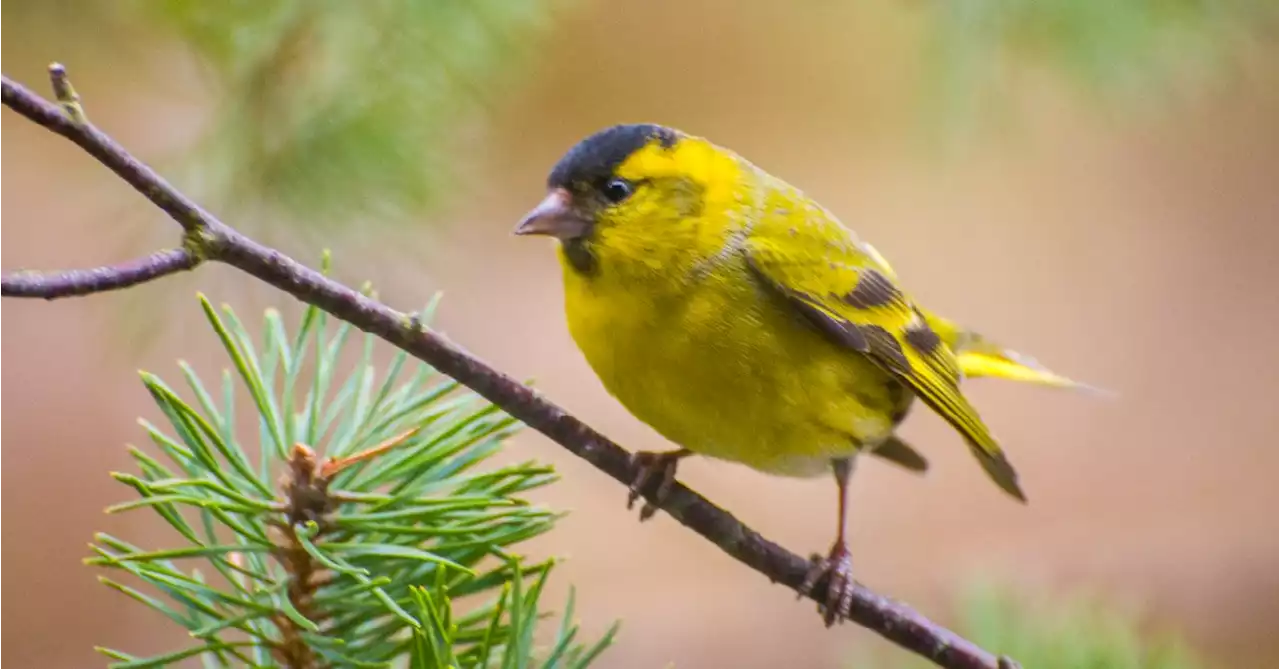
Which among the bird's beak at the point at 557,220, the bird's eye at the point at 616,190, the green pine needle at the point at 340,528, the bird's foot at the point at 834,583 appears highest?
the bird's eye at the point at 616,190

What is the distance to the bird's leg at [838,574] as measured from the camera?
2.44ft

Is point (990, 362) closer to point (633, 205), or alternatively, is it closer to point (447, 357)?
point (633, 205)

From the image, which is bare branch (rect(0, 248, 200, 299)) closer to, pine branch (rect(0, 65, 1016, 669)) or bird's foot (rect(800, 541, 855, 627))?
pine branch (rect(0, 65, 1016, 669))

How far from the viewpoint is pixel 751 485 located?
6.82 feet

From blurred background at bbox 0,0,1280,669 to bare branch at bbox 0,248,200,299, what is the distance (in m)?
0.49

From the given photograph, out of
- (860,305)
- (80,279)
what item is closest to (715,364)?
(860,305)

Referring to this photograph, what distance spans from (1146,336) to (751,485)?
36.6 inches

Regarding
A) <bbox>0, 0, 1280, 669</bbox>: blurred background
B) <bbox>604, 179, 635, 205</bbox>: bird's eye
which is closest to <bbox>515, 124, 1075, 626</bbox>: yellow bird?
<bbox>604, 179, 635, 205</bbox>: bird's eye

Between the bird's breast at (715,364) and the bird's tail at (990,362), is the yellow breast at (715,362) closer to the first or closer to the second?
the bird's breast at (715,364)

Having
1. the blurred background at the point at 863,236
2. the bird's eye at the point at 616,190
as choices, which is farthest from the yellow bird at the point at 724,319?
the blurred background at the point at 863,236

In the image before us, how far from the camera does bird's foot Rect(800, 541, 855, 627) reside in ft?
2.41

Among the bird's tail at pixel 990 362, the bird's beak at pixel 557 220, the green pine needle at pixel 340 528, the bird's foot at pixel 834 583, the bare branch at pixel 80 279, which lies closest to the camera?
the bare branch at pixel 80 279

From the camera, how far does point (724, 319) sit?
2.73 feet

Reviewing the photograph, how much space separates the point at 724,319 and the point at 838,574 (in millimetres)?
230
